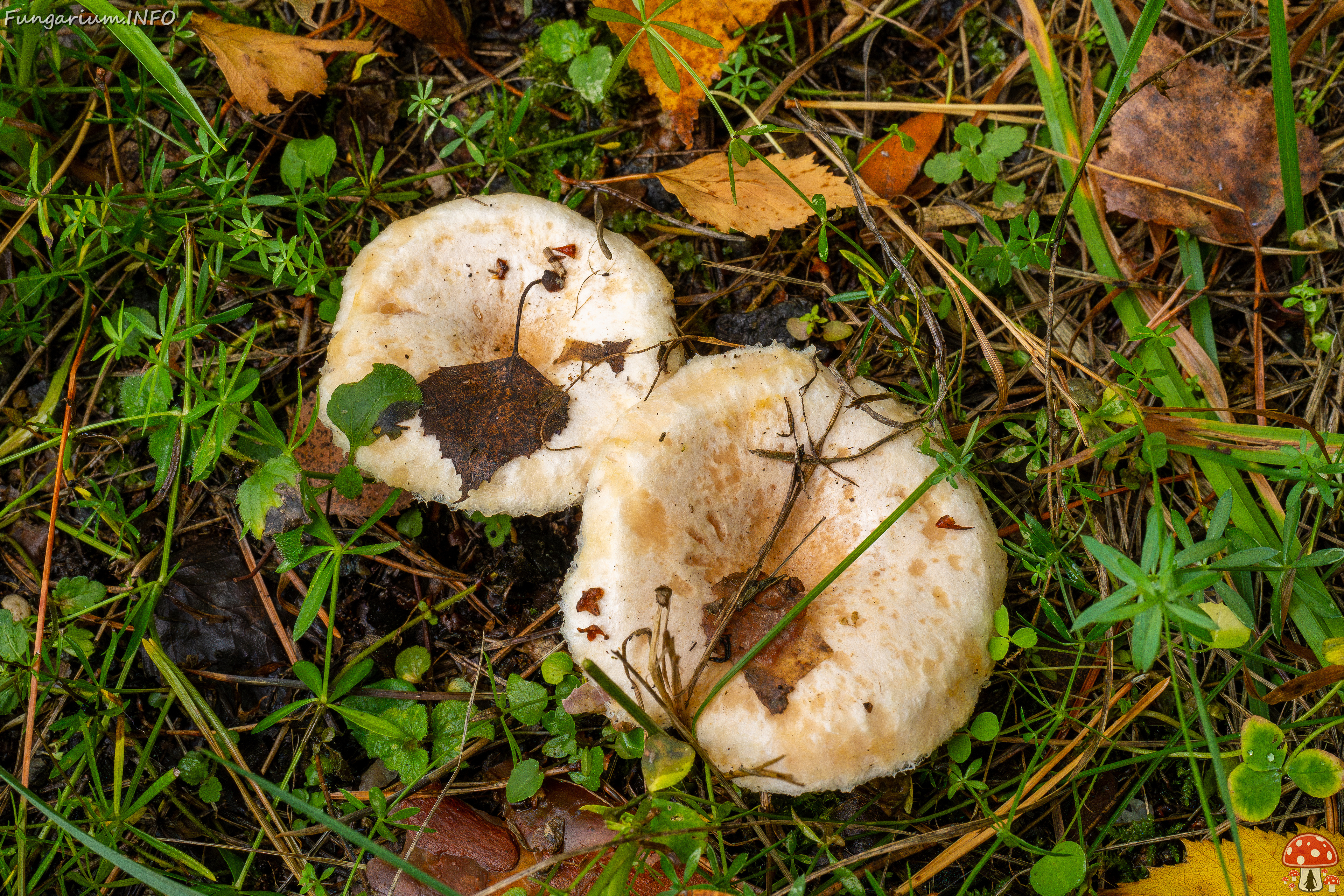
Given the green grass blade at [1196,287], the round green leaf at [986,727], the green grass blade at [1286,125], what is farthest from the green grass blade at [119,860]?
Result: the green grass blade at [1286,125]

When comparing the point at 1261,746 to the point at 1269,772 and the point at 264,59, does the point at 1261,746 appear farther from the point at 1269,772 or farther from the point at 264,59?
the point at 264,59

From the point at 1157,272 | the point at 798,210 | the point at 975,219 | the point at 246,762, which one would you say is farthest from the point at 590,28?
the point at 246,762

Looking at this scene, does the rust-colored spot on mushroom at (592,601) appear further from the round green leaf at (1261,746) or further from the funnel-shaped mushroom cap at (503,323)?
the round green leaf at (1261,746)

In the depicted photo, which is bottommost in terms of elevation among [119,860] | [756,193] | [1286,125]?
[119,860]

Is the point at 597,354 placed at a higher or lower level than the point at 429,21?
lower

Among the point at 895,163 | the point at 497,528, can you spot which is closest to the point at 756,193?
the point at 895,163

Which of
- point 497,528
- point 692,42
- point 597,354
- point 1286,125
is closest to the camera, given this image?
point 597,354

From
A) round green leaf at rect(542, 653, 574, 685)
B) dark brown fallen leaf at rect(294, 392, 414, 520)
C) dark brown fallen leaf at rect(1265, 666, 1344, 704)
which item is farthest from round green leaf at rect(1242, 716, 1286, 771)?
dark brown fallen leaf at rect(294, 392, 414, 520)
